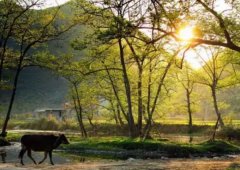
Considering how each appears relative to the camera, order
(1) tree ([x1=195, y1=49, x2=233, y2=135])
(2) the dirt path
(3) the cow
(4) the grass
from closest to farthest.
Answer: (2) the dirt path, (3) the cow, (4) the grass, (1) tree ([x1=195, y1=49, x2=233, y2=135])

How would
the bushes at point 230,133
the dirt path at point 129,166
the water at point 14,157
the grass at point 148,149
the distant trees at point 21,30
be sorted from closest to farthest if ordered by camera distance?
the dirt path at point 129,166
the water at point 14,157
the grass at point 148,149
the distant trees at point 21,30
the bushes at point 230,133

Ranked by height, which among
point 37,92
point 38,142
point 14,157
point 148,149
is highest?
point 37,92

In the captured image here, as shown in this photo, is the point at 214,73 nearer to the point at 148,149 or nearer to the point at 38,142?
the point at 148,149

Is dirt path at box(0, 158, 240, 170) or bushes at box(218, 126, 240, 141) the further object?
bushes at box(218, 126, 240, 141)

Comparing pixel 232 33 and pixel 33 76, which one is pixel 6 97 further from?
pixel 232 33

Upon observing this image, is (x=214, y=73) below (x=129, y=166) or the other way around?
the other way around

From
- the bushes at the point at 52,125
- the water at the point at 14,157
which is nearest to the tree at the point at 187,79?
the bushes at the point at 52,125

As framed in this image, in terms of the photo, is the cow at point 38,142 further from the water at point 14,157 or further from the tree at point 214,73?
the tree at point 214,73

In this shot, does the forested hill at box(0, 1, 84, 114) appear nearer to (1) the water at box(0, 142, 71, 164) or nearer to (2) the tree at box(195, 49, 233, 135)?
(2) the tree at box(195, 49, 233, 135)

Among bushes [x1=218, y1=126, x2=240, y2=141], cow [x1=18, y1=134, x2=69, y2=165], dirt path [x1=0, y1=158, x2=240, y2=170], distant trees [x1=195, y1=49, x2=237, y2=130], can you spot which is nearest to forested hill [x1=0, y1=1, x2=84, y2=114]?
distant trees [x1=195, y1=49, x2=237, y2=130]

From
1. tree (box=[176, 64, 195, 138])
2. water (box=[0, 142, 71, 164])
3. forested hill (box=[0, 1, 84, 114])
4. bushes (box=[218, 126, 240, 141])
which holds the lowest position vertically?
water (box=[0, 142, 71, 164])

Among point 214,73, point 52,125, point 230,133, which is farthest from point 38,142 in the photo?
point 52,125

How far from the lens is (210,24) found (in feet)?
120

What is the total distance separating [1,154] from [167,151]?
12.3 metres
